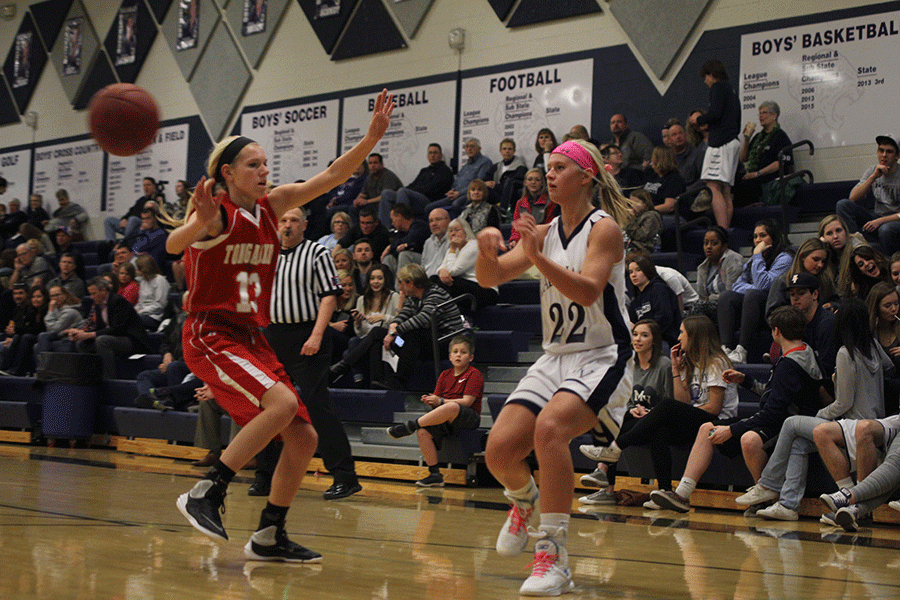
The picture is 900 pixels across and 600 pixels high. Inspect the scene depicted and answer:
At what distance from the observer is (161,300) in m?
12.0

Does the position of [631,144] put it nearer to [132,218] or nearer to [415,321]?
[415,321]

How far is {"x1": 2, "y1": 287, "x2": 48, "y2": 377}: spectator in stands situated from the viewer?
1151 cm

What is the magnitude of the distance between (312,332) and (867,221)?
5124 mm

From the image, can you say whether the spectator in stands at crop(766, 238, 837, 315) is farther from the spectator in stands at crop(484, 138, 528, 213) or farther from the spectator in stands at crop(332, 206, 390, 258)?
the spectator in stands at crop(332, 206, 390, 258)

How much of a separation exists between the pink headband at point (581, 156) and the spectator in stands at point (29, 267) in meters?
11.6

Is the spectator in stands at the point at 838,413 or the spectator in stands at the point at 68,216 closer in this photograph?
the spectator in stands at the point at 838,413

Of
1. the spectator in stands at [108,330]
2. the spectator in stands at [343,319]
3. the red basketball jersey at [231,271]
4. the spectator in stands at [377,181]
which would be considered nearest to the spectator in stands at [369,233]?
the spectator in stands at [343,319]

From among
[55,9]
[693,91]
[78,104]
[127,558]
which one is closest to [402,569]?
[127,558]

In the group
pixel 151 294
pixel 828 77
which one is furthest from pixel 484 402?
pixel 151 294

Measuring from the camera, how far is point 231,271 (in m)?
3.79

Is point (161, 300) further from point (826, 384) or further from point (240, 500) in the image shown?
point (826, 384)

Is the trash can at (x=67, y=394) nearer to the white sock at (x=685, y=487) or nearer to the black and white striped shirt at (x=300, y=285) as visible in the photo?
the black and white striped shirt at (x=300, y=285)

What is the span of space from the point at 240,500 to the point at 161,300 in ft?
21.8

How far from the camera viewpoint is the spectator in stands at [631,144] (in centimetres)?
1082
